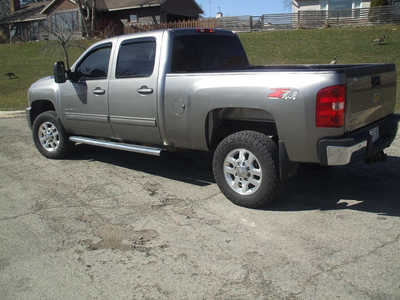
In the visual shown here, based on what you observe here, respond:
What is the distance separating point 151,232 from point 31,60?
87.6 feet

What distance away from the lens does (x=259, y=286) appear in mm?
3191

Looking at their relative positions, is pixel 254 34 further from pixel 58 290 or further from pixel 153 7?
pixel 58 290

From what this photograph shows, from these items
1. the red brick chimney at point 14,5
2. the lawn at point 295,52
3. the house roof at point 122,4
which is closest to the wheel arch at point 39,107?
the lawn at point 295,52

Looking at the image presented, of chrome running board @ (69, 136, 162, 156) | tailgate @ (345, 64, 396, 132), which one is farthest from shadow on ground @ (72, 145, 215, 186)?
tailgate @ (345, 64, 396, 132)

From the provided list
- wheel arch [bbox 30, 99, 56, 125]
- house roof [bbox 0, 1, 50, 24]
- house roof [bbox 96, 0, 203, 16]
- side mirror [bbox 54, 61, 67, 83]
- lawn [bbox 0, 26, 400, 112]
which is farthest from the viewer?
house roof [bbox 0, 1, 50, 24]

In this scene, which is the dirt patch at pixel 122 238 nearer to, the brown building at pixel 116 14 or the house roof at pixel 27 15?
the brown building at pixel 116 14

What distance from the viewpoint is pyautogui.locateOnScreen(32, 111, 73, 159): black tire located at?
6887 millimetres

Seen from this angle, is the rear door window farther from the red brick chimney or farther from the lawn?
the red brick chimney

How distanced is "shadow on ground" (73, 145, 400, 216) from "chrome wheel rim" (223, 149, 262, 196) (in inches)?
14.3

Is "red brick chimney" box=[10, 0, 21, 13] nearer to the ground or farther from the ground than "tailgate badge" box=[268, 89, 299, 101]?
farther from the ground

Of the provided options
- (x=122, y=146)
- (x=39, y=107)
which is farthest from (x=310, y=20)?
(x=122, y=146)

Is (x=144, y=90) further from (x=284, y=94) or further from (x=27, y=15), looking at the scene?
(x=27, y=15)

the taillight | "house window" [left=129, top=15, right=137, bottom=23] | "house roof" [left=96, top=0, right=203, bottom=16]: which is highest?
"house roof" [left=96, top=0, right=203, bottom=16]

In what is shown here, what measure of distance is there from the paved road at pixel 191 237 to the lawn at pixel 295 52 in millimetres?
9827
